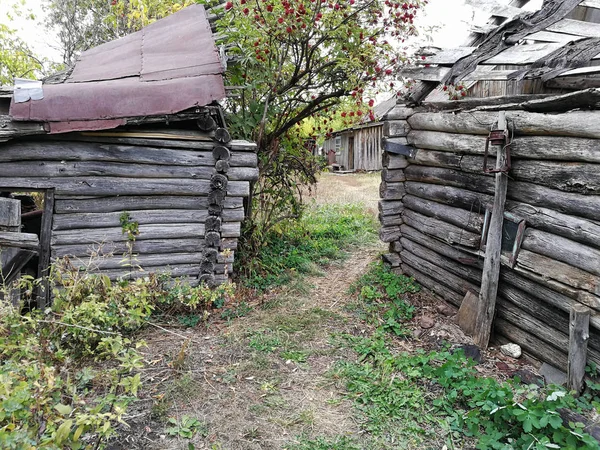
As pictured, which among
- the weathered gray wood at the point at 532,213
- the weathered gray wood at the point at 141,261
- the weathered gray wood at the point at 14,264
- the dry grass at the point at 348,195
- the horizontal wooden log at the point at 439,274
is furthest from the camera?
the dry grass at the point at 348,195

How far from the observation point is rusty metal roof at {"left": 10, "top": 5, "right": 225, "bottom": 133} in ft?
14.4

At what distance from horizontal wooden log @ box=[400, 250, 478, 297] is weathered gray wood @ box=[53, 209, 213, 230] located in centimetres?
318

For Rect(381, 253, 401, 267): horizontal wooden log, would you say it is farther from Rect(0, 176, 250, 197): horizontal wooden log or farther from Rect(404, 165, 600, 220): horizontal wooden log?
Rect(0, 176, 250, 197): horizontal wooden log

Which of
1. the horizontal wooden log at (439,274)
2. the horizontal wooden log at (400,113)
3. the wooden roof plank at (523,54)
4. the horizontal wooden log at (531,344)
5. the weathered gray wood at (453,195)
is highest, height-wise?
the wooden roof plank at (523,54)

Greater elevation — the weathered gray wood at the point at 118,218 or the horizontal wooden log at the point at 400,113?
the horizontal wooden log at the point at 400,113

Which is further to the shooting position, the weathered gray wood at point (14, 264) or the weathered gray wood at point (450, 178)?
the weathered gray wood at point (450, 178)

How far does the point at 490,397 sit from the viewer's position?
3561 mm

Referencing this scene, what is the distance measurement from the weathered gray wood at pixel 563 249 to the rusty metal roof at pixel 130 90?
3.64 meters

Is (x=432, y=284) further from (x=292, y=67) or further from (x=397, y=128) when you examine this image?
(x=292, y=67)

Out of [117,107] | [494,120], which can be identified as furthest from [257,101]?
[494,120]

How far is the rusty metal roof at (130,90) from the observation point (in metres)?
4.38

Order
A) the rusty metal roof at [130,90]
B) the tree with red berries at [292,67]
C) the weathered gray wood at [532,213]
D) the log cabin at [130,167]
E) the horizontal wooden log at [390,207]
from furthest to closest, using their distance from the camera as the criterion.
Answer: the horizontal wooden log at [390,207]
the tree with red berries at [292,67]
the log cabin at [130,167]
the rusty metal roof at [130,90]
the weathered gray wood at [532,213]

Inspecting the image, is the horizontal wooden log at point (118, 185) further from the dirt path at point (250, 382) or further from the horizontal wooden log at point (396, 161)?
the horizontal wooden log at point (396, 161)

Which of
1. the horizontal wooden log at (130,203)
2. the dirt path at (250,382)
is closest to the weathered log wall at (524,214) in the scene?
the dirt path at (250,382)
